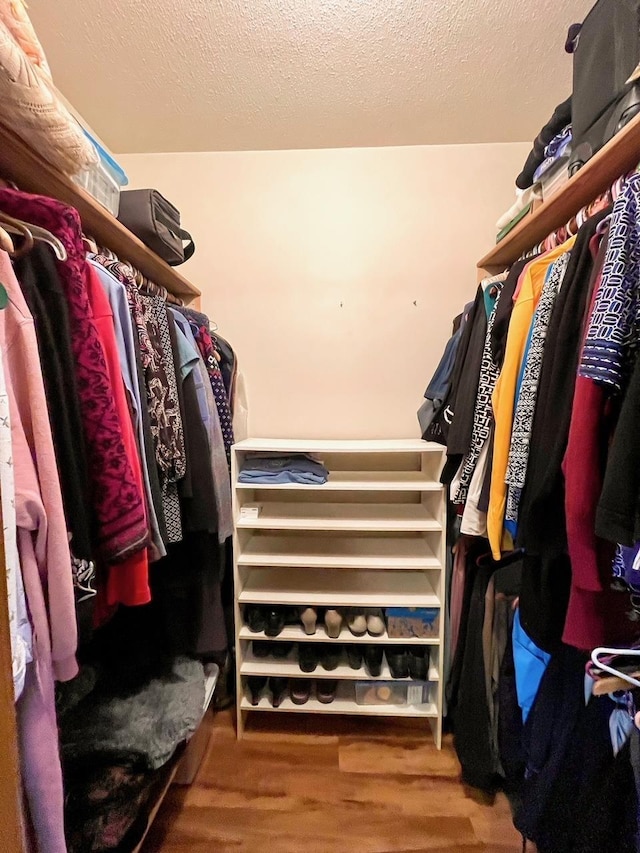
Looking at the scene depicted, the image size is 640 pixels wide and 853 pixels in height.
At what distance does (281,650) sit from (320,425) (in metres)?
0.92

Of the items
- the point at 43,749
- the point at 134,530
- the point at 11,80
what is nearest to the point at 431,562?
the point at 134,530

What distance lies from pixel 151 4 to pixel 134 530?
1.41 metres

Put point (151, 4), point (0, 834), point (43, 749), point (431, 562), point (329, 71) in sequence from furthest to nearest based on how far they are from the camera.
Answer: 1. point (431, 562)
2. point (329, 71)
3. point (151, 4)
4. point (43, 749)
5. point (0, 834)

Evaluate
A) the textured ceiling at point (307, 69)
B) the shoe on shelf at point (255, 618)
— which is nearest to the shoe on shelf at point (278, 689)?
the shoe on shelf at point (255, 618)

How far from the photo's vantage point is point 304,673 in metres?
1.41

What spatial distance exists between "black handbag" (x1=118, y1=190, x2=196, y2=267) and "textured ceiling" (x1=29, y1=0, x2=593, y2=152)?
45cm

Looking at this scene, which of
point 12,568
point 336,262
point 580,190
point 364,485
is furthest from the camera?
point 336,262

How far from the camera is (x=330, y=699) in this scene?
4.78ft

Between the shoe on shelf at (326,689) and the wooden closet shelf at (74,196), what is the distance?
1.66 metres

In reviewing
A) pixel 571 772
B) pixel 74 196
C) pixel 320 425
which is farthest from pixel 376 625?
pixel 74 196

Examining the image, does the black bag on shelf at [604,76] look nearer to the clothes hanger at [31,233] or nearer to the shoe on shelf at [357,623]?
the clothes hanger at [31,233]

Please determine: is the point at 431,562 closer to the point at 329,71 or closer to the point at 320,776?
the point at 320,776

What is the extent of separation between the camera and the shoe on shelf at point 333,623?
141 cm

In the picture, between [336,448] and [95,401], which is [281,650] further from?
[95,401]
